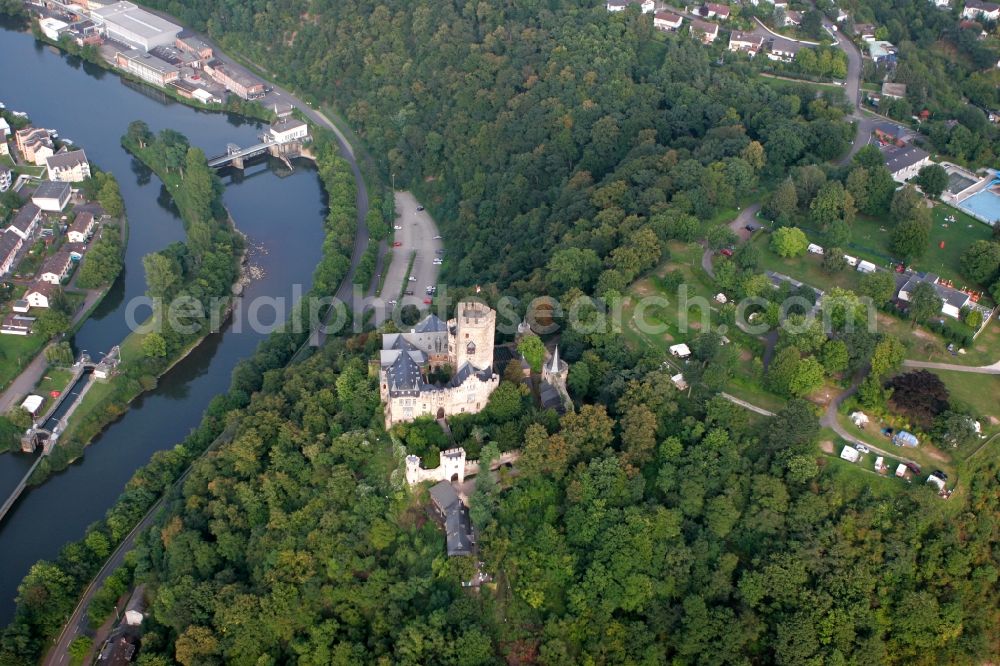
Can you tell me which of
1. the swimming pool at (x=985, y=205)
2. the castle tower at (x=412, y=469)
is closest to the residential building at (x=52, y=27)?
the castle tower at (x=412, y=469)

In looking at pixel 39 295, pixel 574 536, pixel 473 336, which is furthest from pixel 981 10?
pixel 39 295

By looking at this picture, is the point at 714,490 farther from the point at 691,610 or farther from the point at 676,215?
the point at 676,215

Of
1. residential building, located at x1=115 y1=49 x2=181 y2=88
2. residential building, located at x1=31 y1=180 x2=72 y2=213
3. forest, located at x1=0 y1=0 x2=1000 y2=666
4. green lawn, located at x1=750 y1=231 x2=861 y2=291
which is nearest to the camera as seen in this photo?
forest, located at x1=0 y1=0 x2=1000 y2=666

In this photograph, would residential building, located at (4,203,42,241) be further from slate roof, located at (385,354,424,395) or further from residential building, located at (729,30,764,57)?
residential building, located at (729,30,764,57)

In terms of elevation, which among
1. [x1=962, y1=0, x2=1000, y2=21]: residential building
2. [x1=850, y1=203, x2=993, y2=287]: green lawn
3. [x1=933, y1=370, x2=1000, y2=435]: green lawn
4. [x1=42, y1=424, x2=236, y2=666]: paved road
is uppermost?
[x1=962, y1=0, x2=1000, y2=21]: residential building

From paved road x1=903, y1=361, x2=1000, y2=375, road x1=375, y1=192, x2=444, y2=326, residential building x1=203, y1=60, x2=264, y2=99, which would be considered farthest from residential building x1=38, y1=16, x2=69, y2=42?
paved road x1=903, y1=361, x2=1000, y2=375

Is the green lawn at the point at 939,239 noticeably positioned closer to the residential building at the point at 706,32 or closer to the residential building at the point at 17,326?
the residential building at the point at 706,32
